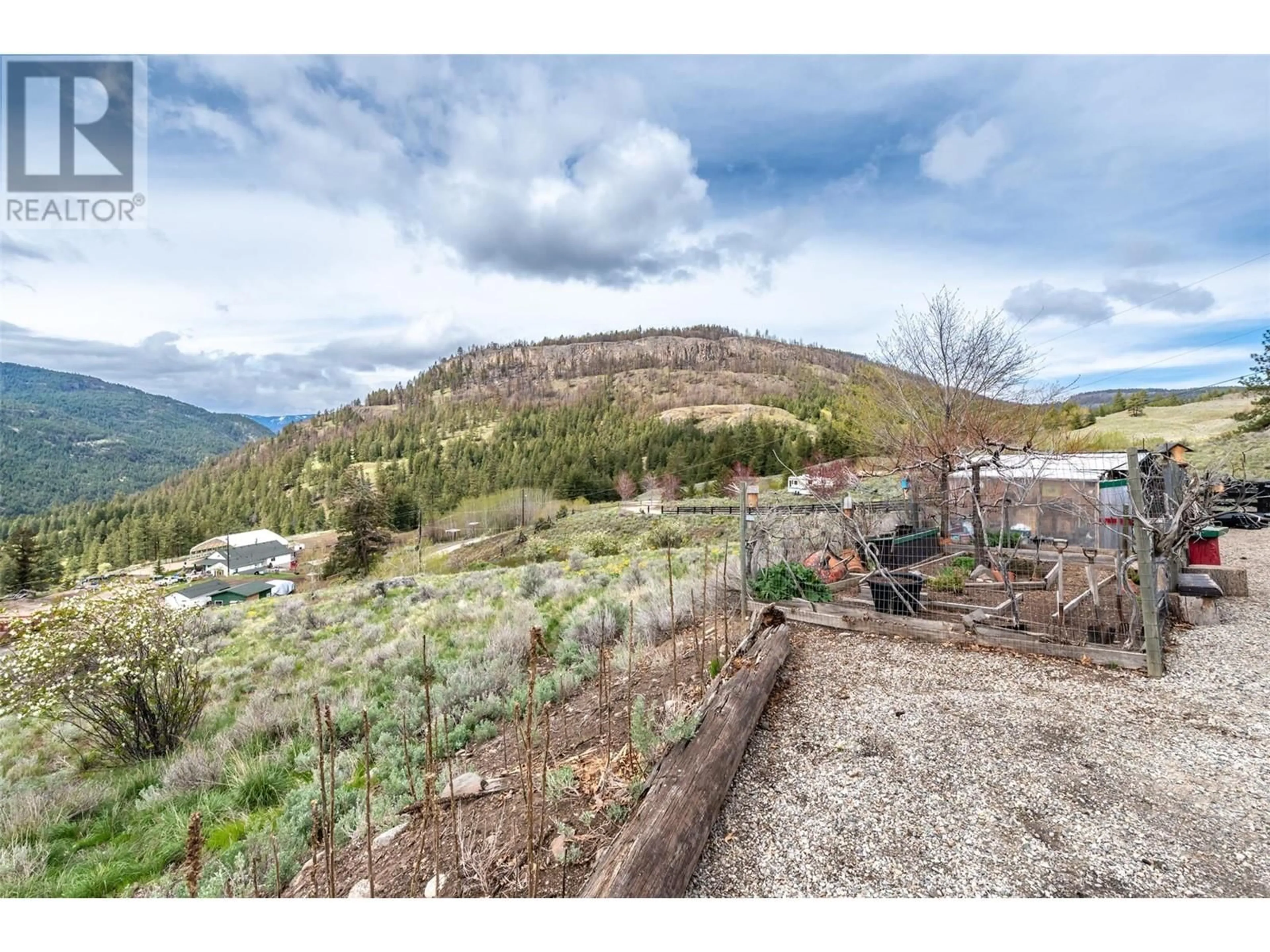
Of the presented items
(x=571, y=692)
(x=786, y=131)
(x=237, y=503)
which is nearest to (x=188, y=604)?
(x=571, y=692)

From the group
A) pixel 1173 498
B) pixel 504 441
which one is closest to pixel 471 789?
pixel 1173 498

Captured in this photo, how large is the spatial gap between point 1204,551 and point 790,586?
21.3 ft

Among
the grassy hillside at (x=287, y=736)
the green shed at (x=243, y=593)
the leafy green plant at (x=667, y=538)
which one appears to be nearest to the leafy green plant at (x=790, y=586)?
the grassy hillside at (x=287, y=736)

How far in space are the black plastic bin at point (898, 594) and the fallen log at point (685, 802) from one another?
2.57 m

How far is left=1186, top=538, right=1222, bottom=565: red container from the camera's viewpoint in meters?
7.12

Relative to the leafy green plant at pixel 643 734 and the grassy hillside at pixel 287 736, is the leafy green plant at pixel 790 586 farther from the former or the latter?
the leafy green plant at pixel 643 734

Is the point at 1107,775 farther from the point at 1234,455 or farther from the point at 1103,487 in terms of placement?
the point at 1234,455

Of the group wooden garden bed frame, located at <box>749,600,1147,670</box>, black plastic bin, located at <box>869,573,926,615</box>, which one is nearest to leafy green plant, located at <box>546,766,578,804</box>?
wooden garden bed frame, located at <box>749,600,1147,670</box>

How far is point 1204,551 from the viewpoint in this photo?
286 inches

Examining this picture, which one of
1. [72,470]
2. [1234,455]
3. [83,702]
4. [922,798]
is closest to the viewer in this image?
[922,798]

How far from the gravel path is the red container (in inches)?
138

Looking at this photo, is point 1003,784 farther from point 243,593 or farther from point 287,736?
point 243,593

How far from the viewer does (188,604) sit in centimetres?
581

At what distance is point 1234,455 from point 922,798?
2526 cm
